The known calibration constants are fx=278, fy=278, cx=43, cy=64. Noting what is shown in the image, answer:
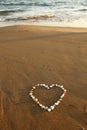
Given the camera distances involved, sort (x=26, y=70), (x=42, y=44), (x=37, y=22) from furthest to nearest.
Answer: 1. (x=37, y=22)
2. (x=42, y=44)
3. (x=26, y=70)

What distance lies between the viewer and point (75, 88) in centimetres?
441

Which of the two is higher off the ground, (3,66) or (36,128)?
(36,128)

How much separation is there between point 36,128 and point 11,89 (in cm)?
108

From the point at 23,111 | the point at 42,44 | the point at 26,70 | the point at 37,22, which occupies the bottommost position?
the point at 37,22

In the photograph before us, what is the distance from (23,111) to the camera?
12.8 ft

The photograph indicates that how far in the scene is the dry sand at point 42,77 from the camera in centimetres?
371

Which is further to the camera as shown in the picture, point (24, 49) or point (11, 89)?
point (24, 49)

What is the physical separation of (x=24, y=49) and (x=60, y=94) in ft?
8.13

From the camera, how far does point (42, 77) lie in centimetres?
488

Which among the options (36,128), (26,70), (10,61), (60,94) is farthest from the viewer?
(10,61)

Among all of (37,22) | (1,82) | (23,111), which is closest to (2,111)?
(23,111)

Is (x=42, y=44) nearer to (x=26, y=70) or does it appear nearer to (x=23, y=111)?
(x=26, y=70)

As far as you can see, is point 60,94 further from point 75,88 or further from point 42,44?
point 42,44

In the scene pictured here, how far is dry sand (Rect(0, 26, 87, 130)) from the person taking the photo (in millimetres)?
3713
